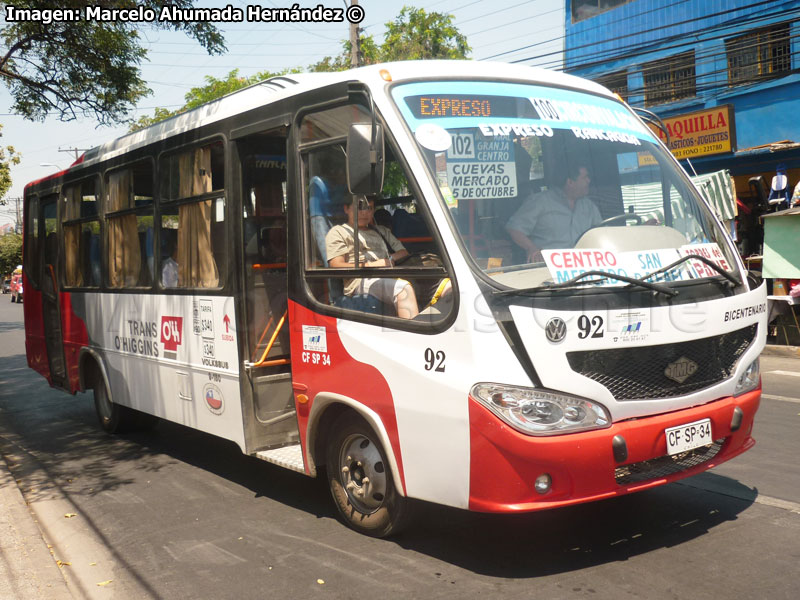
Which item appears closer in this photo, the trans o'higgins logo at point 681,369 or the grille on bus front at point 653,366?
the grille on bus front at point 653,366

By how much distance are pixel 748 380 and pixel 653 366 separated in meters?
0.91

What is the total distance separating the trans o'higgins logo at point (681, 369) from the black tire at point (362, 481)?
1556mm

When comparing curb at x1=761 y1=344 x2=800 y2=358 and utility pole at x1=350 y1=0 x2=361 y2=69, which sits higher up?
utility pole at x1=350 y1=0 x2=361 y2=69

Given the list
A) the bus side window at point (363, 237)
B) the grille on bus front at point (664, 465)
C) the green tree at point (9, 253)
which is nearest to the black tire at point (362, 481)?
the bus side window at point (363, 237)

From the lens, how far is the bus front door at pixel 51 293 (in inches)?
386

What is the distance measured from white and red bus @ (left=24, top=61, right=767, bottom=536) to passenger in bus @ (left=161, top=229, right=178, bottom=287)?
2.49ft

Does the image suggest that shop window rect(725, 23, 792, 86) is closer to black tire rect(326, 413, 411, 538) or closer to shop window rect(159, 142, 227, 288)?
shop window rect(159, 142, 227, 288)

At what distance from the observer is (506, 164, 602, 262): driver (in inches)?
170

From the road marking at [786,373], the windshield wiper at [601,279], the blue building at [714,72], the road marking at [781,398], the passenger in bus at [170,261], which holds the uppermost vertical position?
the blue building at [714,72]

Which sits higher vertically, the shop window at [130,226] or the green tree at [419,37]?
the green tree at [419,37]

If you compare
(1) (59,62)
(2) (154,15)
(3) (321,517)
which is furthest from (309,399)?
(1) (59,62)

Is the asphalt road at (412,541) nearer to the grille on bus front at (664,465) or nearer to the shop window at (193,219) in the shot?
the grille on bus front at (664,465)

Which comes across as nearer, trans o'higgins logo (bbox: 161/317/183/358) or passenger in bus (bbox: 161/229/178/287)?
trans o'higgins logo (bbox: 161/317/183/358)

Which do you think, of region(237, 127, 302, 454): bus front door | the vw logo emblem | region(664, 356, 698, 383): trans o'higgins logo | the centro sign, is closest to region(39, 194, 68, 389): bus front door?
the centro sign
